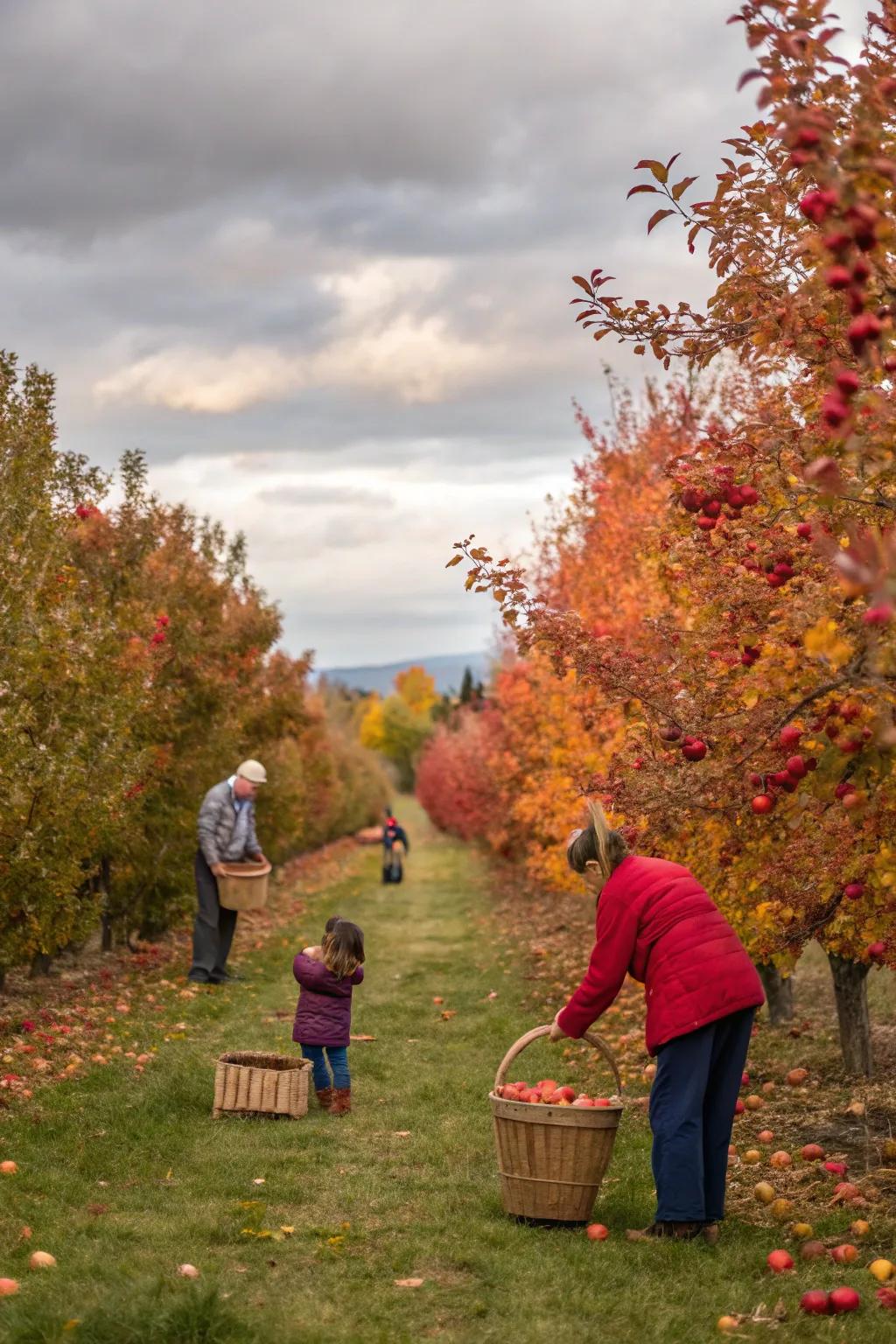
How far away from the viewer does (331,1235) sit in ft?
19.5

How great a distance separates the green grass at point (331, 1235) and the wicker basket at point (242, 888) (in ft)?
9.07

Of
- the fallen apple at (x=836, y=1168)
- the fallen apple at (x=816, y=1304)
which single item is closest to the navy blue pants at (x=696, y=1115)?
the fallen apple at (x=816, y=1304)

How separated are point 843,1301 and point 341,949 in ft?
13.4

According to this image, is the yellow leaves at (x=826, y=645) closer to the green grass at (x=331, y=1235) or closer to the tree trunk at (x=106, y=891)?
the green grass at (x=331, y=1235)

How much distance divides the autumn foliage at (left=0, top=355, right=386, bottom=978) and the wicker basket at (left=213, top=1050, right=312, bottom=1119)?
8.84 ft

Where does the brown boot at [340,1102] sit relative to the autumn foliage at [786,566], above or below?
below

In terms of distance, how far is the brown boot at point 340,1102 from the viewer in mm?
8414

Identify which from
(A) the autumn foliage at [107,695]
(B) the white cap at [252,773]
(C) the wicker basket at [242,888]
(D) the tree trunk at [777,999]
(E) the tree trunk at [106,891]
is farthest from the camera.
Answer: (E) the tree trunk at [106,891]

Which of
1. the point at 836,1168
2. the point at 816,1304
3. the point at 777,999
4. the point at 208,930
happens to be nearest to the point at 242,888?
the point at 208,930

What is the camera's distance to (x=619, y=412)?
22.3 meters

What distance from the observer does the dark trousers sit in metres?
13.3

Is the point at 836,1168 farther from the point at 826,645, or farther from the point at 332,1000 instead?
the point at 826,645

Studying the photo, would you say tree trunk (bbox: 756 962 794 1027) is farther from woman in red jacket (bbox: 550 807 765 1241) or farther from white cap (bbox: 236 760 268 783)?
woman in red jacket (bbox: 550 807 765 1241)

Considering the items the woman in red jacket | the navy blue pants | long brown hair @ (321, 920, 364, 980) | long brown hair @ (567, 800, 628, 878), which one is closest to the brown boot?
long brown hair @ (321, 920, 364, 980)
